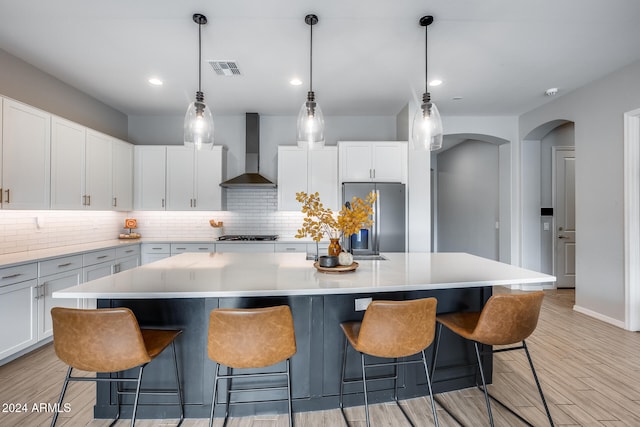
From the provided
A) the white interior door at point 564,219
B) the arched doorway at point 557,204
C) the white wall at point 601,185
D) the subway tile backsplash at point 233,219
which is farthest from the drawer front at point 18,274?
the white interior door at point 564,219

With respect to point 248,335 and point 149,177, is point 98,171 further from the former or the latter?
point 248,335

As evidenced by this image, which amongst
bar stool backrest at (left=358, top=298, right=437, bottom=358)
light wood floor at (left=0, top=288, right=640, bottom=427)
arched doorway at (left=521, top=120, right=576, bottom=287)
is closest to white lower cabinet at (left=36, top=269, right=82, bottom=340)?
light wood floor at (left=0, top=288, right=640, bottom=427)

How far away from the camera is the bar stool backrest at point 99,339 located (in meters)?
1.47

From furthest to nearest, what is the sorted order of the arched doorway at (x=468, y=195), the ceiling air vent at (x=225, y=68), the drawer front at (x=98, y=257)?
the arched doorway at (x=468, y=195) < the drawer front at (x=98, y=257) < the ceiling air vent at (x=225, y=68)

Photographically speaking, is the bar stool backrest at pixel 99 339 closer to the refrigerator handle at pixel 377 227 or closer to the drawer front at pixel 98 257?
the drawer front at pixel 98 257

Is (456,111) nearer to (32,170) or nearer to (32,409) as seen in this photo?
(32,170)

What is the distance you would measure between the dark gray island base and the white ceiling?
7.13 feet

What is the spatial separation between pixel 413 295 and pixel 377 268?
0.34 m

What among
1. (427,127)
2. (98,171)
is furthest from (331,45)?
(98,171)

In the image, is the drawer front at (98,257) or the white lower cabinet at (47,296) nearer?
the white lower cabinet at (47,296)

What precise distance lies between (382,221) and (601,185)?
260 cm

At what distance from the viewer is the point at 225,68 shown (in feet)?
11.0

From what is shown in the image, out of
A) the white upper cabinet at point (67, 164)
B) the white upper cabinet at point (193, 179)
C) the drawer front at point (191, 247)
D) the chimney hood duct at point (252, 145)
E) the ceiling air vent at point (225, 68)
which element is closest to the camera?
the ceiling air vent at point (225, 68)

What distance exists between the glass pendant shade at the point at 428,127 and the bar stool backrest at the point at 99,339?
2152mm
